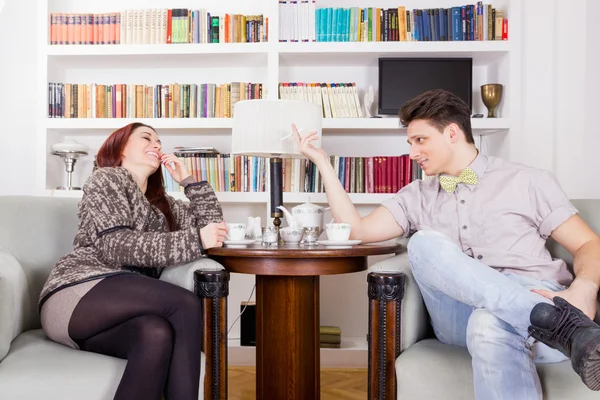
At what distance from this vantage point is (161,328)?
63.3 inches

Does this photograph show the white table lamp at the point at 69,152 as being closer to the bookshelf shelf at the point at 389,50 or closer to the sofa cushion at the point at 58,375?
the bookshelf shelf at the point at 389,50

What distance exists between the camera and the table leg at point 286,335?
1937 millimetres

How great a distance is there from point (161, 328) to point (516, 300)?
871 millimetres

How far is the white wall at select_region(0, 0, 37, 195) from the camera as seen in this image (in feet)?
11.2

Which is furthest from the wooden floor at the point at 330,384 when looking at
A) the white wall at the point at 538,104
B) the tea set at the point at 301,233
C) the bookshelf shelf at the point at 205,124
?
the bookshelf shelf at the point at 205,124

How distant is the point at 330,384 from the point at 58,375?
1.63 m

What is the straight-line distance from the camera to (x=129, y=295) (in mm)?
1688

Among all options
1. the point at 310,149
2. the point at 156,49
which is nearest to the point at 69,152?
the point at 156,49

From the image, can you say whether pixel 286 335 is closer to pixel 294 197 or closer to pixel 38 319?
pixel 38 319

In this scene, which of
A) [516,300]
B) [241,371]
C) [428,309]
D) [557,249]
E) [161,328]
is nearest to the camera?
[516,300]

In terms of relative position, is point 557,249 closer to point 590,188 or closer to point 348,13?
point 590,188

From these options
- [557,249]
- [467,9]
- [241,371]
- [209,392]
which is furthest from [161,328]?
[467,9]

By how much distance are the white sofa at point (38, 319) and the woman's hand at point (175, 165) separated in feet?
1.18

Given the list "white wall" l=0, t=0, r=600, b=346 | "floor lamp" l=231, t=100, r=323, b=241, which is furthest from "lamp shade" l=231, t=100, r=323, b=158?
"white wall" l=0, t=0, r=600, b=346
